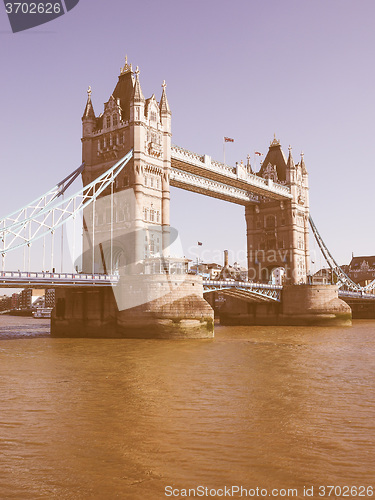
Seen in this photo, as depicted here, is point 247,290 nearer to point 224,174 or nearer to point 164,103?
point 224,174

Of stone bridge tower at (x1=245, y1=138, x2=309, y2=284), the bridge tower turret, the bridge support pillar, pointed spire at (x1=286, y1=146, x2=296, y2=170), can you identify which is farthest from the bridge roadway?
pointed spire at (x1=286, y1=146, x2=296, y2=170)

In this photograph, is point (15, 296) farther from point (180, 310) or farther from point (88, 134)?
point (180, 310)

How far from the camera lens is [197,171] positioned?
50.8m

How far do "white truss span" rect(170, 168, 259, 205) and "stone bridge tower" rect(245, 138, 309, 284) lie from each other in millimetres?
4576

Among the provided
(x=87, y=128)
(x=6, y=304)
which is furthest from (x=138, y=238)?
(x=6, y=304)

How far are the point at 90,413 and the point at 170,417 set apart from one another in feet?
7.04

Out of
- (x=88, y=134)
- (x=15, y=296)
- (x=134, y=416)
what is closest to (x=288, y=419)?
(x=134, y=416)

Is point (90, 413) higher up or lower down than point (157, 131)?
lower down

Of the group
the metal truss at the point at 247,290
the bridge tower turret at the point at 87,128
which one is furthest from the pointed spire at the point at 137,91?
the metal truss at the point at 247,290

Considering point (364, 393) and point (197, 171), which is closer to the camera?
point (364, 393)

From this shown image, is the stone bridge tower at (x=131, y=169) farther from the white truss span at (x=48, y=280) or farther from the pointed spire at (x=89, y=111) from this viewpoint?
the white truss span at (x=48, y=280)

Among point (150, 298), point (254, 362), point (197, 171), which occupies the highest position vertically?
point (197, 171)

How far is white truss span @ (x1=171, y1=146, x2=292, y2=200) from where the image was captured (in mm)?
48281

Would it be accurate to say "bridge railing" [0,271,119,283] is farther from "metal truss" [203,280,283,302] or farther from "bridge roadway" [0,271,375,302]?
"metal truss" [203,280,283,302]
